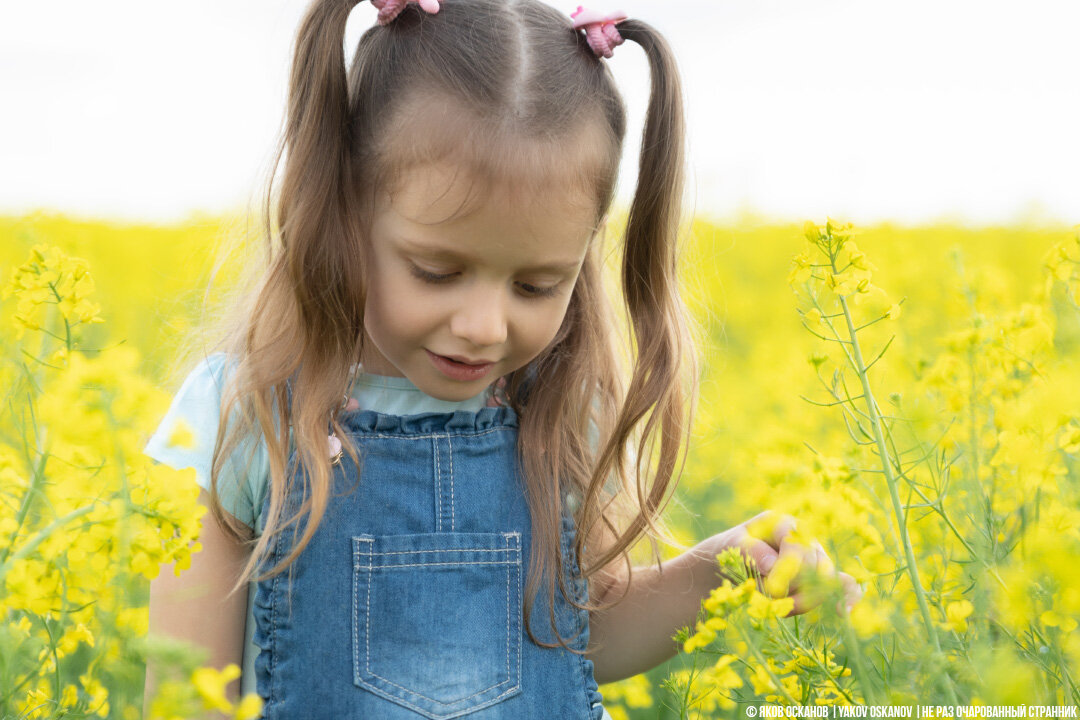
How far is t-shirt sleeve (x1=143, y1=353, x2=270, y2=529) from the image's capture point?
1.62m

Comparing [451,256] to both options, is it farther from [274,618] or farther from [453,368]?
[274,618]

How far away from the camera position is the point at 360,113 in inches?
66.3

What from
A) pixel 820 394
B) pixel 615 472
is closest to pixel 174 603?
pixel 615 472

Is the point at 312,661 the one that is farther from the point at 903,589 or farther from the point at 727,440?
the point at 727,440

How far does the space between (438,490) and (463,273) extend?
392 mm

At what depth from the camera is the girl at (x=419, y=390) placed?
153 cm

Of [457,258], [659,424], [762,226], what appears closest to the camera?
[457,258]

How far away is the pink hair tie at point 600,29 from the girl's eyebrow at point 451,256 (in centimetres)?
39

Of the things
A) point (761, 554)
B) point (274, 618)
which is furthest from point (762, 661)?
point (274, 618)

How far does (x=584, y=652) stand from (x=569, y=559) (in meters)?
0.16

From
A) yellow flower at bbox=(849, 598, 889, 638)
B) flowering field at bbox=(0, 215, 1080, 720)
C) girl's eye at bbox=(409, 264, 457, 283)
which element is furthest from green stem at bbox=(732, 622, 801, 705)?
girl's eye at bbox=(409, 264, 457, 283)

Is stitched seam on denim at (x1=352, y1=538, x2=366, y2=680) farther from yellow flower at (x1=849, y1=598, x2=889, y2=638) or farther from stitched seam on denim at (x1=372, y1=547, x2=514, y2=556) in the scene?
yellow flower at (x1=849, y1=598, x2=889, y2=638)

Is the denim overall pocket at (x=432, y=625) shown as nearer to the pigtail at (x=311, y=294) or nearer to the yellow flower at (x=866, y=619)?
the pigtail at (x=311, y=294)

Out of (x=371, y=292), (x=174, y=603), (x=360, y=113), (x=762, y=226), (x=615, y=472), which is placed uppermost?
(x=762, y=226)
